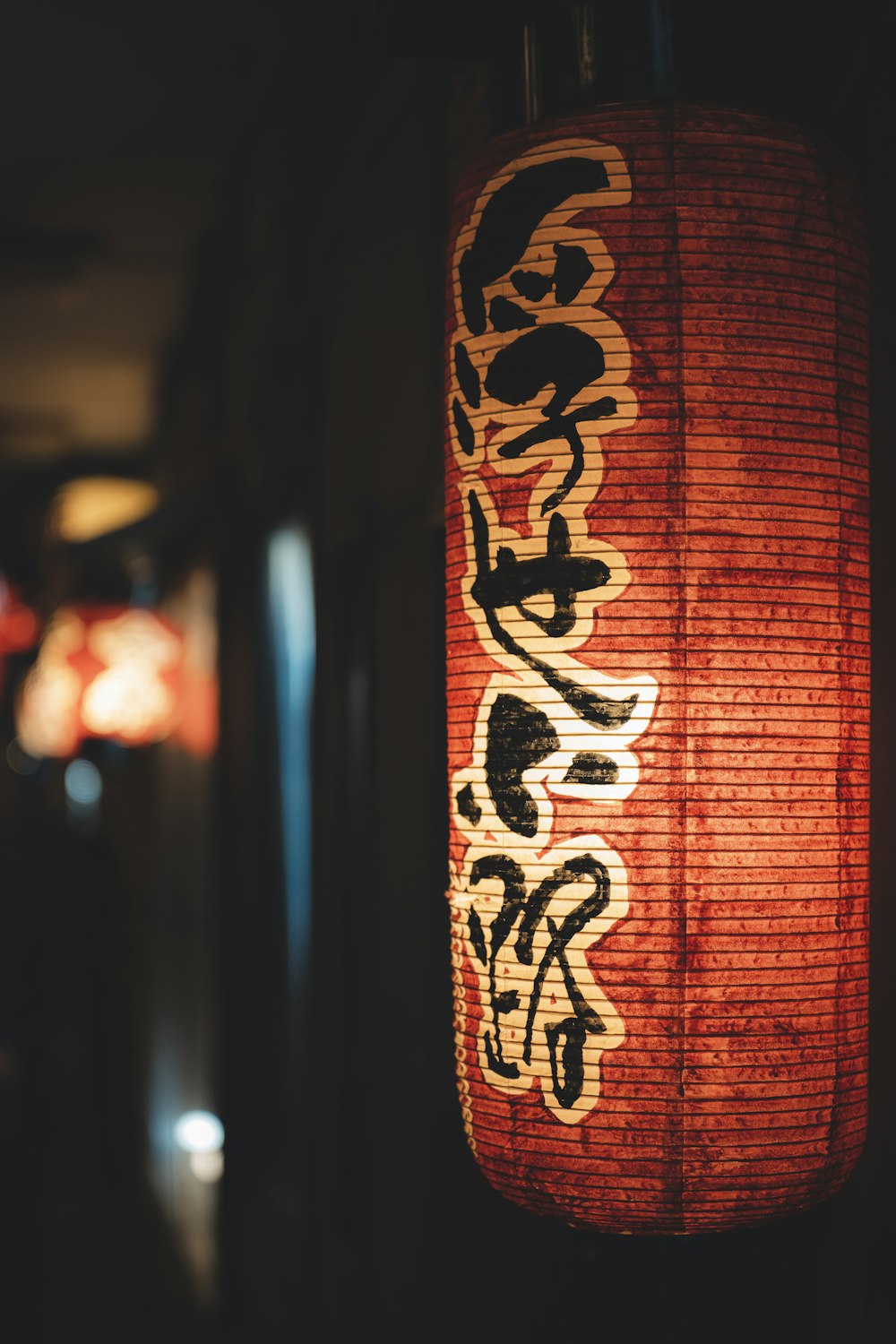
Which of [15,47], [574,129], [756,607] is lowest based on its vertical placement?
[756,607]

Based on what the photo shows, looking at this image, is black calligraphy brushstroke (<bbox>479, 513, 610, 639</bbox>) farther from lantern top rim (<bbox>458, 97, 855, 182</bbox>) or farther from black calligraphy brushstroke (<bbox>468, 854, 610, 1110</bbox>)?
lantern top rim (<bbox>458, 97, 855, 182</bbox>)

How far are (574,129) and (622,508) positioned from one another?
23.5 inches

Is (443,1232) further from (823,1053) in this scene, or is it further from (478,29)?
(478,29)

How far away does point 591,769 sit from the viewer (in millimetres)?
1923

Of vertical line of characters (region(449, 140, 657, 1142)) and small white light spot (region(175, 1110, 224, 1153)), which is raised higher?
vertical line of characters (region(449, 140, 657, 1142))

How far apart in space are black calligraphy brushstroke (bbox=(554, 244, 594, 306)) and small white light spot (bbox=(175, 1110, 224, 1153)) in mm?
7728

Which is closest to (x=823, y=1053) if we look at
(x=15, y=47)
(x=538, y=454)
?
(x=538, y=454)

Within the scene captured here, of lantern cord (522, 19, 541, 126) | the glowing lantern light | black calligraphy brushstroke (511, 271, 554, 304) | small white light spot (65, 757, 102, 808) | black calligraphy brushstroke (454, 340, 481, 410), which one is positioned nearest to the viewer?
black calligraphy brushstroke (511, 271, 554, 304)

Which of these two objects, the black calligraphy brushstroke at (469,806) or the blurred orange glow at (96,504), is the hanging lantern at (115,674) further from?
the black calligraphy brushstroke at (469,806)

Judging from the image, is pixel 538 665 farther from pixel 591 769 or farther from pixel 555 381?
pixel 555 381

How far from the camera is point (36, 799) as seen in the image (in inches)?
637

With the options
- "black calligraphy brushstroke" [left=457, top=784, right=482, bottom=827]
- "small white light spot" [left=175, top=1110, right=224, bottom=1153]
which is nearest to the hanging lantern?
Result: "small white light spot" [left=175, top=1110, right=224, bottom=1153]

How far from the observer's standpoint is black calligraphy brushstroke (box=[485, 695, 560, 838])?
1973 millimetres

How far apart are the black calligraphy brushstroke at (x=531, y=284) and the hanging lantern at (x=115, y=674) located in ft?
28.9
